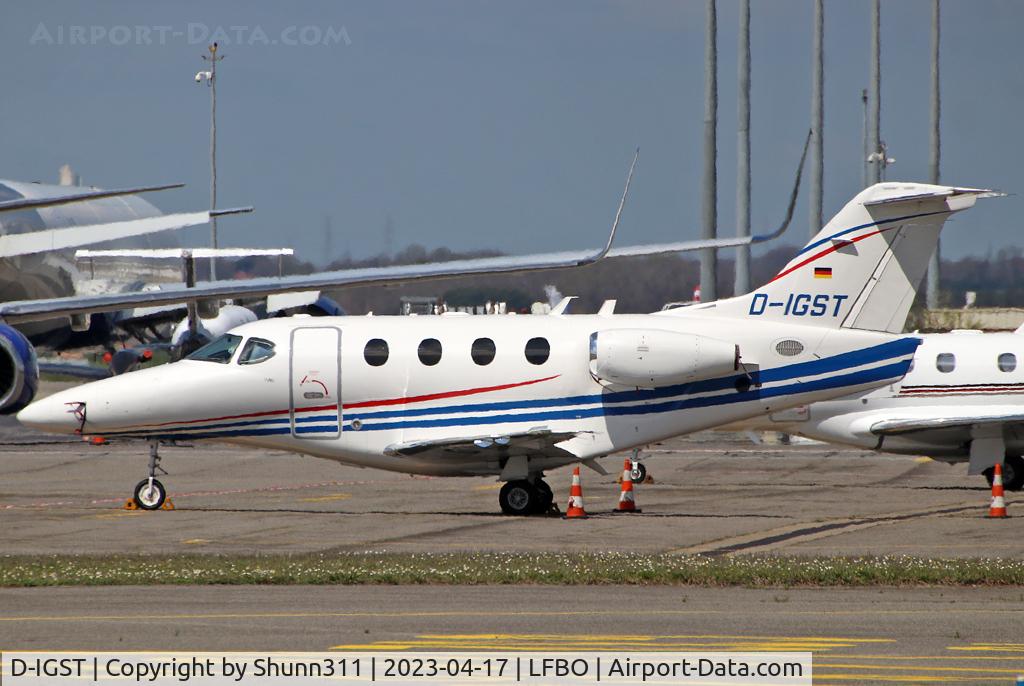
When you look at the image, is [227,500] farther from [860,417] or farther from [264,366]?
[860,417]

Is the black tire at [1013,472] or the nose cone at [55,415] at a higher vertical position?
the nose cone at [55,415]

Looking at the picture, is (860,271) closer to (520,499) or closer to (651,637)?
(520,499)

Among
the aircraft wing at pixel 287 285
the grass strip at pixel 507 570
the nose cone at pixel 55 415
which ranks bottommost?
the grass strip at pixel 507 570

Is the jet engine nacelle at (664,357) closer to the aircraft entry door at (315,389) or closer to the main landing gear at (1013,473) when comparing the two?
the aircraft entry door at (315,389)

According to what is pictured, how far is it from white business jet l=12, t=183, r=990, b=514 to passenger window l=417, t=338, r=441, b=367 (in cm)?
2

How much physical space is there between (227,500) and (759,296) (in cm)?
879

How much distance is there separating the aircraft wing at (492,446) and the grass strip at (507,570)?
199 inches

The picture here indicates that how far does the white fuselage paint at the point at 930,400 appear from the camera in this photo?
2611 cm

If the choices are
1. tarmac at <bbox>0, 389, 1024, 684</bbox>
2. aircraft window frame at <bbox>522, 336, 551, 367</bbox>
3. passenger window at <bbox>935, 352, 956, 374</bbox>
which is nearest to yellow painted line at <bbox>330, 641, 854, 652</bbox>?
tarmac at <bbox>0, 389, 1024, 684</bbox>

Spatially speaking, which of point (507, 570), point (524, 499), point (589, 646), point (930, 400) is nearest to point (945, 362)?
point (930, 400)

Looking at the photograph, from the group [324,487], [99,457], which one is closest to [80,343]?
[99,457]

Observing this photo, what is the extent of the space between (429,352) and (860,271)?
246 inches

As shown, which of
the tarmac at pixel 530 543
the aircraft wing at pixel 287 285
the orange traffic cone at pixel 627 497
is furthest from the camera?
the orange traffic cone at pixel 627 497

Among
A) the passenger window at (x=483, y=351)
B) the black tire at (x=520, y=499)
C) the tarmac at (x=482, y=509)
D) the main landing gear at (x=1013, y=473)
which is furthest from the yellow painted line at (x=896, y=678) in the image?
the main landing gear at (x=1013, y=473)
